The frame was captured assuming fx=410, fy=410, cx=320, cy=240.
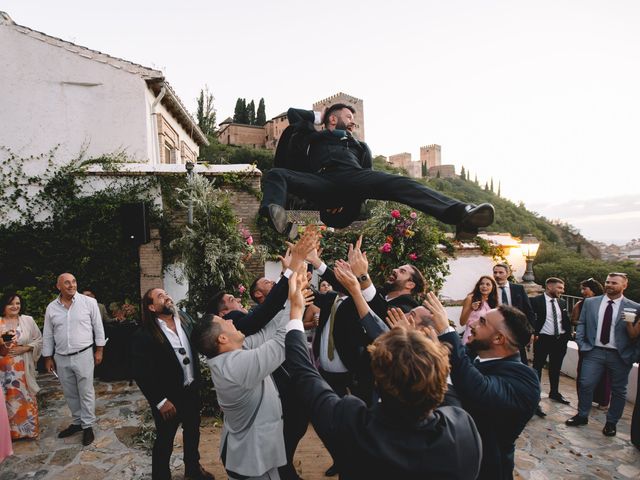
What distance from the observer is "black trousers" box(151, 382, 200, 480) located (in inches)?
130

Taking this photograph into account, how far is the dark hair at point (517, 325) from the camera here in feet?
6.84

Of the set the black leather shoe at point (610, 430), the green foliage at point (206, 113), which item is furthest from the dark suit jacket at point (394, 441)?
the green foliage at point (206, 113)

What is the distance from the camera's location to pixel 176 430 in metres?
3.53

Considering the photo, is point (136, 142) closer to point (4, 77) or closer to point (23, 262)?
point (4, 77)

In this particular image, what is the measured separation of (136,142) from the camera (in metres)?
10.7

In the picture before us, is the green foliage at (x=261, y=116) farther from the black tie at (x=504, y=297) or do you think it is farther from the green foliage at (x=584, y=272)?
the black tie at (x=504, y=297)

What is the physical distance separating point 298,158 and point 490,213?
4.03 feet

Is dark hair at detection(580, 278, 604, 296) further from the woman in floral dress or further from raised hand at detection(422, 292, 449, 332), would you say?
the woman in floral dress

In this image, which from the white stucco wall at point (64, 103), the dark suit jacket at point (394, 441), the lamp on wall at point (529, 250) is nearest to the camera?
the dark suit jacket at point (394, 441)

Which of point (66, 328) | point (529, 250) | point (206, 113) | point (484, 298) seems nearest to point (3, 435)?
point (66, 328)

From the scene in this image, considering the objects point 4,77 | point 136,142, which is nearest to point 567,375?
point 136,142

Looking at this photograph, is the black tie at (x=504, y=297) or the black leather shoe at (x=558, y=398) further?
the black leather shoe at (x=558, y=398)

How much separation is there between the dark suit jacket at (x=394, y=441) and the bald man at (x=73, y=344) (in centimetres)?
406

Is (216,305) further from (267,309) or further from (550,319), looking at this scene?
(550,319)
